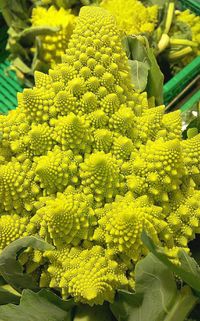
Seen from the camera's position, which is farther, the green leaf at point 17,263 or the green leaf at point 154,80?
the green leaf at point 154,80

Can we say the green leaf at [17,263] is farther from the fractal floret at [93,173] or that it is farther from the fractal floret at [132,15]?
the fractal floret at [132,15]

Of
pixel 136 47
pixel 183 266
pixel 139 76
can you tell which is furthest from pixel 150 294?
pixel 136 47

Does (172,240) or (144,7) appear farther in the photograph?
(144,7)

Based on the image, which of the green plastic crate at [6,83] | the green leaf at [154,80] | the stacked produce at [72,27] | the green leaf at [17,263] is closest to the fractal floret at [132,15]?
the stacked produce at [72,27]

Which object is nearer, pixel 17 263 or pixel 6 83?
pixel 17 263

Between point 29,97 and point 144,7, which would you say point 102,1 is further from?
point 29,97

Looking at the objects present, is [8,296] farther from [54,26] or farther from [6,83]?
[6,83]

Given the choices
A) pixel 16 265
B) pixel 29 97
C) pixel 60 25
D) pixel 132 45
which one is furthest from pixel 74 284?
pixel 60 25
